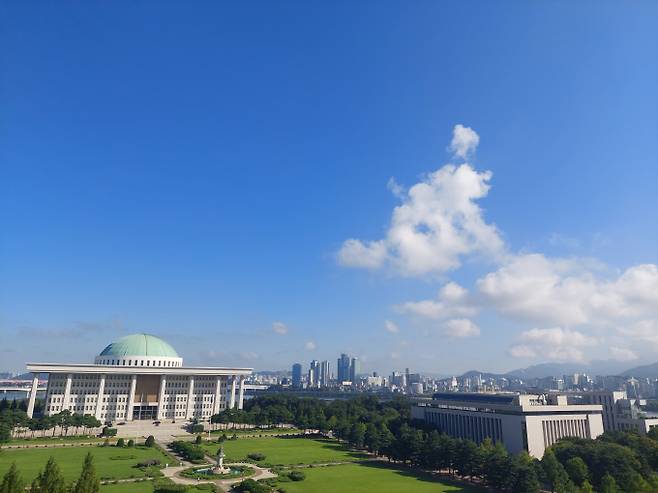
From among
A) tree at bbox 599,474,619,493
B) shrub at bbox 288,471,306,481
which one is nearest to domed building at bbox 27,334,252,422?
shrub at bbox 288,471,306,481

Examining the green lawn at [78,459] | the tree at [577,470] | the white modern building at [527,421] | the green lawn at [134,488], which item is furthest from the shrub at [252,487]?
the white modern building at [527,421]

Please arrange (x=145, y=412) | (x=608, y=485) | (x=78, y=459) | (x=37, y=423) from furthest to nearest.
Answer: (x=145, y=412)
(x=37, y=423)
(x=78, y=459)
(x=608, y=485)

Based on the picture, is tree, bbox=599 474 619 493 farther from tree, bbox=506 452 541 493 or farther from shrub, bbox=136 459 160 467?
shrub, bbox=136 459 160 467

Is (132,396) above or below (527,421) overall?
above

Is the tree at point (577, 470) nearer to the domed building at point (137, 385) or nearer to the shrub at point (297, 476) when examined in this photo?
the shrub at point (297, 476)

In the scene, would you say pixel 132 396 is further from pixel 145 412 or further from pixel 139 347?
pixel 139 347

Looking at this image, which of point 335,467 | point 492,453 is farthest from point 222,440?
A: point 492,453

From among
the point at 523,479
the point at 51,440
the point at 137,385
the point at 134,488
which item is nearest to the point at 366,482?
the point at 523,479
